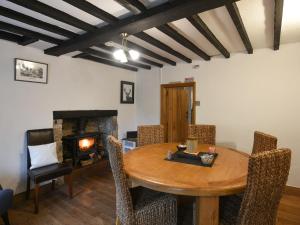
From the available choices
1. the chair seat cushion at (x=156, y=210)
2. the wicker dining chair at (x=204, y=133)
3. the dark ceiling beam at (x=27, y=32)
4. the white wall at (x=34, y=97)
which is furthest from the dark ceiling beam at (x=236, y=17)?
the white wall at (x=34, y=97)

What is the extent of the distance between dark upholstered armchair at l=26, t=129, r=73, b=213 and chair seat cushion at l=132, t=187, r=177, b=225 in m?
1.41

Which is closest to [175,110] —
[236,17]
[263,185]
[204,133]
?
[204,133]

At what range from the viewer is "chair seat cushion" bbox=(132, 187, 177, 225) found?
160cm

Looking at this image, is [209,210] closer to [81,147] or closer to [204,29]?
[204,29]

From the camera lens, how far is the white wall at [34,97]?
2.70 meters

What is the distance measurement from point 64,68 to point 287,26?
333 centimetres

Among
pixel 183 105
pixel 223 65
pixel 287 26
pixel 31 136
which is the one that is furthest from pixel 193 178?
pixel 183 105

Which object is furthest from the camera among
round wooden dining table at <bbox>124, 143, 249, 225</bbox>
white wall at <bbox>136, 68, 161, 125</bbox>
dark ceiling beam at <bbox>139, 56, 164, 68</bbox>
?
white wall at <bbox>136, 68, 161, 125</bbox>

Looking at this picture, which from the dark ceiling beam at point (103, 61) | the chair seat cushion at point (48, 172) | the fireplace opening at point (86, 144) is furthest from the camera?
the fireplace opening at point (86, 144)

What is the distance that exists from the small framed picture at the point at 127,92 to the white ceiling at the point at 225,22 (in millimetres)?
1565

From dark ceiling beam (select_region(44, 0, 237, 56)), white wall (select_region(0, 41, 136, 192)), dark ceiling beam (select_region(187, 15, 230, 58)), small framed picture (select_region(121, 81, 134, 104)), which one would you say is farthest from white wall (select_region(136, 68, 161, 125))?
dark ceiling beam (select_region(44, 0, 237, 56))

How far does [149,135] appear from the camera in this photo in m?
3.00

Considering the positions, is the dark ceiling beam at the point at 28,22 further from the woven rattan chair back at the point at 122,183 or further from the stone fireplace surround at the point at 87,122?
the woven rattan chair back at the point at 122,183

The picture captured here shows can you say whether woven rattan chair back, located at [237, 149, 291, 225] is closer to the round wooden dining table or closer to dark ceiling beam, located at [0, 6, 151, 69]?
the round wooden dining table
